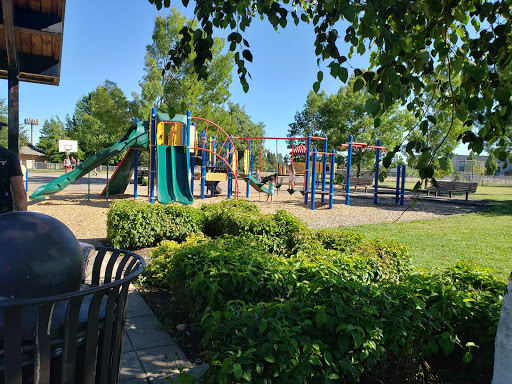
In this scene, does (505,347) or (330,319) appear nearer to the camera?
(505,347)

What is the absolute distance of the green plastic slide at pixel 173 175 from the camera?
11484 mm

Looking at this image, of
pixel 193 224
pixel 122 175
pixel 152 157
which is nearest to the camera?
pixel 193 224

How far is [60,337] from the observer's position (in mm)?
1397

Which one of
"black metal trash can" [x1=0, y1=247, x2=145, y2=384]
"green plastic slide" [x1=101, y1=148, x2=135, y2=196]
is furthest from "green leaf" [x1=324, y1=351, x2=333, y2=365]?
"green plastic slide" [x1=101, y1=148, x2=135, y2=196]

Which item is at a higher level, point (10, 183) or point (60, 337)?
point (10, 183)

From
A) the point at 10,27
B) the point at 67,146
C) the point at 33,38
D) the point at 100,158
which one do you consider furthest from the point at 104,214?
the point at 67,146

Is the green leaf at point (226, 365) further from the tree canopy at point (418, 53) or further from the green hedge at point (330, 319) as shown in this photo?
the tree canopy at point (418, 53)

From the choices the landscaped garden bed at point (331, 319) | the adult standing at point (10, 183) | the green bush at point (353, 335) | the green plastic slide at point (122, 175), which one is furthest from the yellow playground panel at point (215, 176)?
the green bush at point (353, 335)

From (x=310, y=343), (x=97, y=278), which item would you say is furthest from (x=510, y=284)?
(x=97, y=278)

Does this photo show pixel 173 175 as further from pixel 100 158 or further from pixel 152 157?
pixel 100 158

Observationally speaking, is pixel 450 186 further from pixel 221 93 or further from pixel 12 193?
pixel 12 193

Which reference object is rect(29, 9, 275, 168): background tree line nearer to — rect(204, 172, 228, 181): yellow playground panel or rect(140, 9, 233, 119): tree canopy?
rect(140, 9, 233, 119): tree canopy

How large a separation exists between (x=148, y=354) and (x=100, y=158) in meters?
11.6

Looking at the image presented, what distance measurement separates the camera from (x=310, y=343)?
6.28 feet
